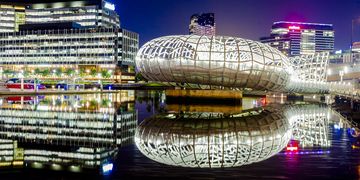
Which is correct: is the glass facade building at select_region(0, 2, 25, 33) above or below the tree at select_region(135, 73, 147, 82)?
above

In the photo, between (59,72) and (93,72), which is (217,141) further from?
(59,72)

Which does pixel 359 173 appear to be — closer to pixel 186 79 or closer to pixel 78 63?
pixel 186 79

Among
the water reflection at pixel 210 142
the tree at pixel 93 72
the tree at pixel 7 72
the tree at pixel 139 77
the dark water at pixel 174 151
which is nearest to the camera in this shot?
the dark water at pixel 174 151

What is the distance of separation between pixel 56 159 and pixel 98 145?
2.65m

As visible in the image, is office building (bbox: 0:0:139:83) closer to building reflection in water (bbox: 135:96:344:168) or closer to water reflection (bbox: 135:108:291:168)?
building reflection in water (bbox: 135:96:344:168)

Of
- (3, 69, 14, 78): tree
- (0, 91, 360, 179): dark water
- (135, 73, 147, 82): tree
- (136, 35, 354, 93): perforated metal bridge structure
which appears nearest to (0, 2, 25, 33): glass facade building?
(3, 69, 14, 78): tree

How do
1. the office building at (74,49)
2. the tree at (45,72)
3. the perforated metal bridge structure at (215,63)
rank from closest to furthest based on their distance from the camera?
the perforated metal bridge structure at (215,63), the tree at (45,72), the office building at (74,49)

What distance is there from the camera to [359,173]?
10984 millimetres

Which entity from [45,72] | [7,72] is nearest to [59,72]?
[45,72]

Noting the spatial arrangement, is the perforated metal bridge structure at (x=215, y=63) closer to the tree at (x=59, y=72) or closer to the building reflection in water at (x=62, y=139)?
the building reflection in water at (x=62, y=139)

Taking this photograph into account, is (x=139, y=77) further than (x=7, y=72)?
No

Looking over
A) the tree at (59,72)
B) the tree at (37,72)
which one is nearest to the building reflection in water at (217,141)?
the tree at (59,72)

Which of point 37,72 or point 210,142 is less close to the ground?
point 37,72

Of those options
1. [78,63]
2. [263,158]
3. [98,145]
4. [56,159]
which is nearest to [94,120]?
[98,145]
